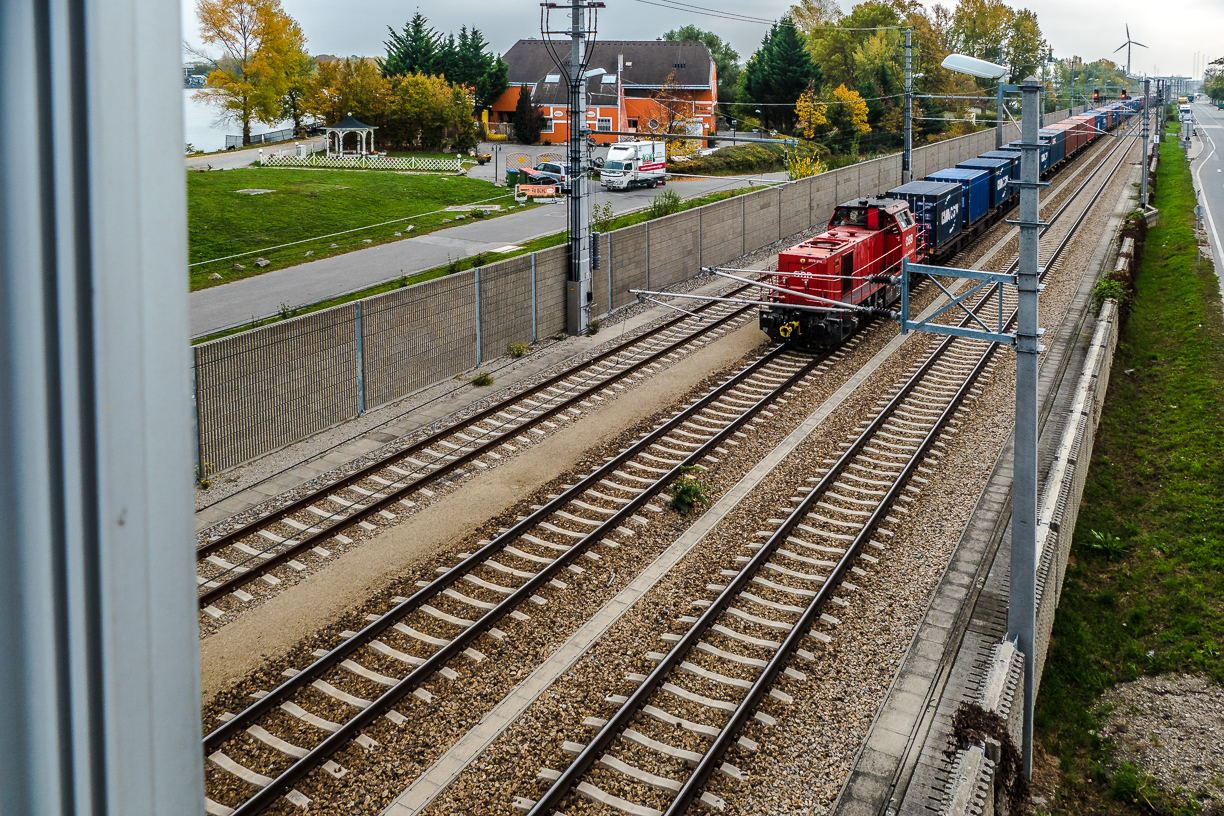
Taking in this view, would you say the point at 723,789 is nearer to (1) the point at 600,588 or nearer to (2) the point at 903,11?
(1) the point at 600,588

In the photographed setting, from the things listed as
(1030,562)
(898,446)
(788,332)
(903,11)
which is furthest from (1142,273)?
(903,11)

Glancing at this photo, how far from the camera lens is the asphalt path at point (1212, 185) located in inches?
1540

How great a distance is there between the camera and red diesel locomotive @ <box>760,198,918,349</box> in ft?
79.0

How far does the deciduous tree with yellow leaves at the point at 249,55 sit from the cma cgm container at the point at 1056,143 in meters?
49.4

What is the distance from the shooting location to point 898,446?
737 inches

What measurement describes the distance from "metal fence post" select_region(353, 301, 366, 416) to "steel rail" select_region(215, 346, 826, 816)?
5811 millimetres

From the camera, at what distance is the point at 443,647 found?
11.8 m

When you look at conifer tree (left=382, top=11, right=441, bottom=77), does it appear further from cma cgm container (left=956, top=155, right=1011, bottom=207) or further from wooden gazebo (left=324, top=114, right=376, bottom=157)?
cma cgm container (left=956, top=155, right=1011, bottom=207)

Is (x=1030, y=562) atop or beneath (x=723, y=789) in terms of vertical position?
atop

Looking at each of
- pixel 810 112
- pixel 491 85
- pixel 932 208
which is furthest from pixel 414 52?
pixel 932 208

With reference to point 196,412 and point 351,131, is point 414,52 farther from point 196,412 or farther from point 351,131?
point 196,412

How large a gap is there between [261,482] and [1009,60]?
108588mm

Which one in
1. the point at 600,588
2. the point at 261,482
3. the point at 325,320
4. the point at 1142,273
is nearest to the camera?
the point at 600,588

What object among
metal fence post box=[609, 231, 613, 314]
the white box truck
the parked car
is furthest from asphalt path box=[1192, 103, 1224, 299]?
the parked car
